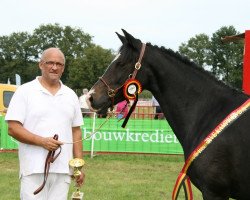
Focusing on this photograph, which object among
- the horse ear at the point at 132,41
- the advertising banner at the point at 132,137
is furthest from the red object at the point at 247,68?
the horse ear at the point at 132,41

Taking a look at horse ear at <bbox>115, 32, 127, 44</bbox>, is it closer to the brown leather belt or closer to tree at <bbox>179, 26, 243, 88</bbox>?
the brown leather belt

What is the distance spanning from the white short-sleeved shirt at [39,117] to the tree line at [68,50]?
56232 mm

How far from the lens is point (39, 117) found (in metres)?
3.36

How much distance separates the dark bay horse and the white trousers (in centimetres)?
71

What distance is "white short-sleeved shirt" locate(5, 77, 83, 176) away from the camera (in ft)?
10.9

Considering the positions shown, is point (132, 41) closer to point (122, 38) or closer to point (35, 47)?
point (122, 38)

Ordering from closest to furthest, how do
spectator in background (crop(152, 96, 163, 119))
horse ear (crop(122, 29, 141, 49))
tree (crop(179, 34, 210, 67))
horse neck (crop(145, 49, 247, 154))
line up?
horse neck (crop(145, 49, 247, 154))
horse ear (crop(122, 29, 141, 49))
spectator in background (crop(152, 96, 163, 119))
tree (crop(179, 34, 210, 67))

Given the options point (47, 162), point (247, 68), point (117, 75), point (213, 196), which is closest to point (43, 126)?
point (47, 162)

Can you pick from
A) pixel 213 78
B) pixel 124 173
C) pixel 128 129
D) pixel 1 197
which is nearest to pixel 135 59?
pixel 213 78

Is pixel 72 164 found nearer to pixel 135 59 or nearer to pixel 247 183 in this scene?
pixel 135 59

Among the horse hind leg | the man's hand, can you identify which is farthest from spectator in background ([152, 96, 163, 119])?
the man's hand

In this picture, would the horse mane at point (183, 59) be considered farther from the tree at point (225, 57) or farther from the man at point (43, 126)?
the tree at point (225, 57)

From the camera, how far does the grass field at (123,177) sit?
659cm

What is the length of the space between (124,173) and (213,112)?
5.23 meters
